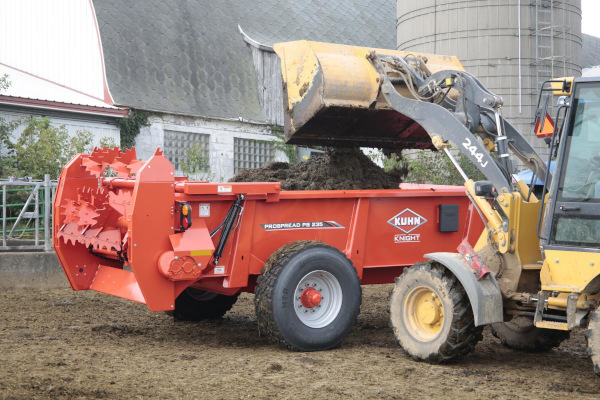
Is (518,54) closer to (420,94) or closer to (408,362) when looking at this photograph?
(420,94)

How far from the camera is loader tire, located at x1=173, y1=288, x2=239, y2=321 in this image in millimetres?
9062

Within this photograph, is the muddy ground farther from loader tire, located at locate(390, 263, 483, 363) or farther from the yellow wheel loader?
loader tire, located at locate(390, 263, 483, 363)

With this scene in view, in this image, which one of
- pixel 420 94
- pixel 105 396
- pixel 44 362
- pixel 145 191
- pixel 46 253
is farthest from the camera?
pixel 46 253

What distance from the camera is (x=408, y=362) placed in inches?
272

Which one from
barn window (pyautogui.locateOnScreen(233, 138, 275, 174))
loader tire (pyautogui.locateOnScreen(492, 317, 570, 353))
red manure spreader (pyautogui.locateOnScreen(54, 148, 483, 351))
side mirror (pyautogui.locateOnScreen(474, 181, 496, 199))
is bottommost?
loader tire (pyautogui.locateOnScreen(492, 317, 570, 353))

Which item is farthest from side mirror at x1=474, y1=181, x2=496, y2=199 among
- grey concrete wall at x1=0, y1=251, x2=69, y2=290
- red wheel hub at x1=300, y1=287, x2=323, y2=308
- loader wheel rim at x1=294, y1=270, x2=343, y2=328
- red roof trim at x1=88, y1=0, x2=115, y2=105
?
red roof trim at x1=88, y1=0, x2=115, y2=105

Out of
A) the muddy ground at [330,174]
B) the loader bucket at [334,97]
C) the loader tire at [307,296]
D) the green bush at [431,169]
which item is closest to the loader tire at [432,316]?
the loader tire at [307,296]

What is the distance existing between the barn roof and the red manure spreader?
11767 millimetres

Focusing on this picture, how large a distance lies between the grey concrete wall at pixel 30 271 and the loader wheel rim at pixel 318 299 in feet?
16.8

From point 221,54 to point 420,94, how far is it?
15.5 metres

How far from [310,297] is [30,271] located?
5.33m

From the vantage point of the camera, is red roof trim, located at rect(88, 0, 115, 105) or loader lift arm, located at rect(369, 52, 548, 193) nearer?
loader lift arm, located at rect(369, 52, 548, 193)

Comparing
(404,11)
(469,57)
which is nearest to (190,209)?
(469,57)

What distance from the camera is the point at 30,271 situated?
36.6 feet
